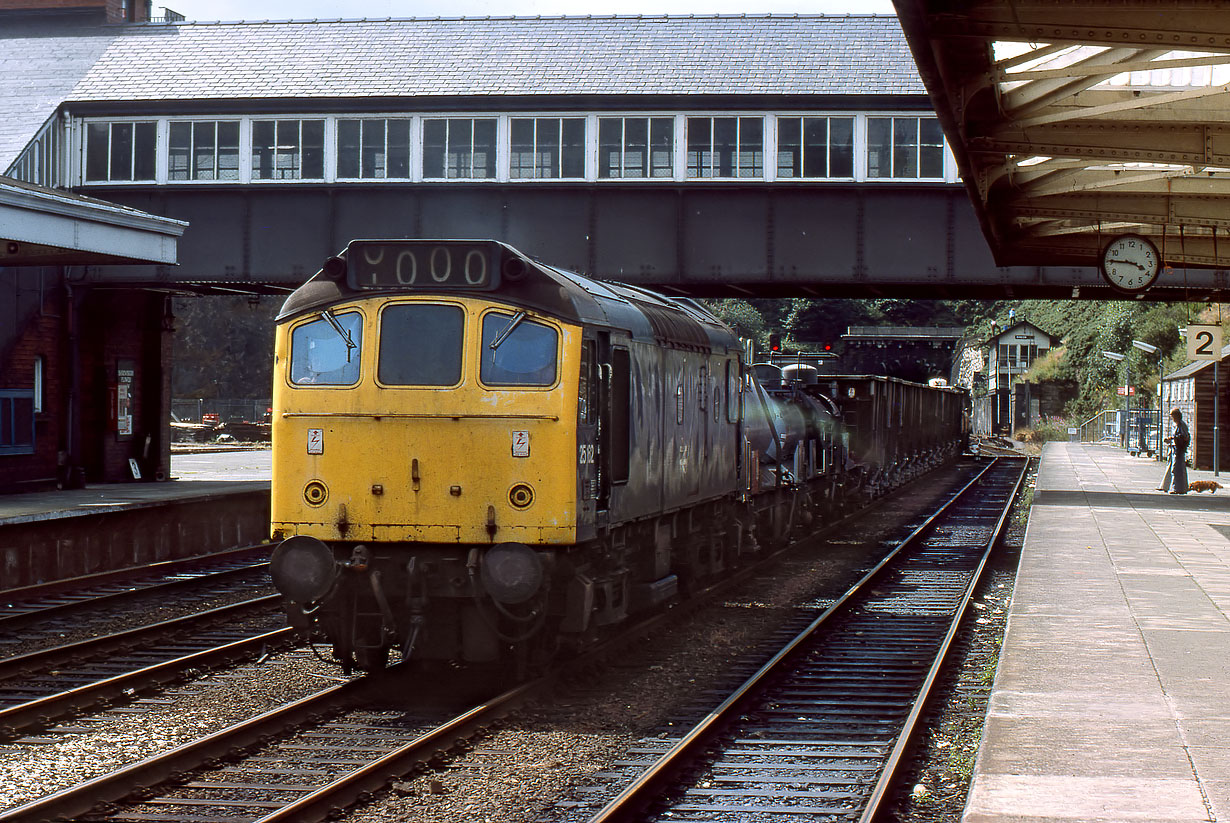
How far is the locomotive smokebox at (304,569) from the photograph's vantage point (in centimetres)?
978

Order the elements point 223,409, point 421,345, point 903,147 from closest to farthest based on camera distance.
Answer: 1. point 421,345
2. point 903,147
3. point 223,409

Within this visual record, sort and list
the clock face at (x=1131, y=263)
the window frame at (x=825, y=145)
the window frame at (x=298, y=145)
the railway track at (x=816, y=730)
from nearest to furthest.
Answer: the railway track at (x=816, y=730) → the clock face at (x=1131, y=263) → the window frame at (x=825, y=145) → the window frame at (x=298, y=145)

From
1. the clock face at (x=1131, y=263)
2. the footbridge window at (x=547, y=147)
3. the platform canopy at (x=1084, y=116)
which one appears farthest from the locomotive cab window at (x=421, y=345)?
the footbridge window at (x=547, y=147)

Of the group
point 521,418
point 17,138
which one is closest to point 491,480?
point 521,418

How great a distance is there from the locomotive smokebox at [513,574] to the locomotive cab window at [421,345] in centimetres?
126

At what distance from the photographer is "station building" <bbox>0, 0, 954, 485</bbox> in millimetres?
25781

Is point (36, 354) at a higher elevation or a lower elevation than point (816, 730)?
higher

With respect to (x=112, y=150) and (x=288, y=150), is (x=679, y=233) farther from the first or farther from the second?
(x=112, y=150)

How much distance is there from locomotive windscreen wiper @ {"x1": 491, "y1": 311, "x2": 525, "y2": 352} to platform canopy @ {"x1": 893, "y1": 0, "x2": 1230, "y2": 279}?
323 cm

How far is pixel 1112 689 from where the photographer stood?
9.02 metres

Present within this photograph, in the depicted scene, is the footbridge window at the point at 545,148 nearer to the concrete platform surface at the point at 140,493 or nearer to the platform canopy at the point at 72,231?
the concrete platform surface at the point at 140,493

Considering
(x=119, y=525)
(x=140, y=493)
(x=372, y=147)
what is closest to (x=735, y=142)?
(x=372, y=147)

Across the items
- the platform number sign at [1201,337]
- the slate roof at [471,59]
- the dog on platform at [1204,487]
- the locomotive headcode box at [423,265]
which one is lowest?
the dog on platform at [1204,487]

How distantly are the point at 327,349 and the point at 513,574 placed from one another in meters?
2.12
